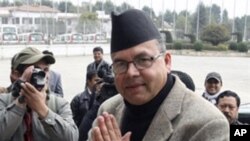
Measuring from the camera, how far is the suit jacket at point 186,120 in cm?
135

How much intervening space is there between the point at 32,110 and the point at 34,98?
0.48 feet

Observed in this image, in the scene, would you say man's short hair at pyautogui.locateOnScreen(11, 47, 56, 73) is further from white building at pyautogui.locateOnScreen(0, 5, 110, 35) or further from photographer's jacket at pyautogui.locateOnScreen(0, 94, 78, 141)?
white building at pyautogui.locateOnScreen(0, 5, 110, 35)

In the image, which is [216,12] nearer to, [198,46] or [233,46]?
[233,46]

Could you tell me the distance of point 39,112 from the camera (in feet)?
7.24

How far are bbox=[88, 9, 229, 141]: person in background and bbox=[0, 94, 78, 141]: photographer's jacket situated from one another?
2.72 ft

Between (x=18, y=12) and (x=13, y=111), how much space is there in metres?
42.8

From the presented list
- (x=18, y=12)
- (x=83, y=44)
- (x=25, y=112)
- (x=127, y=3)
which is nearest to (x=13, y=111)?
(x=25, y=112)

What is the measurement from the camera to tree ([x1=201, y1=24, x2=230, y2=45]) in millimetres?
35844

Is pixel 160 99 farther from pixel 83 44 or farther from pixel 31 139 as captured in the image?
pixel 83 44

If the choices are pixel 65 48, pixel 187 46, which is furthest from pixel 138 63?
pixel 187 46

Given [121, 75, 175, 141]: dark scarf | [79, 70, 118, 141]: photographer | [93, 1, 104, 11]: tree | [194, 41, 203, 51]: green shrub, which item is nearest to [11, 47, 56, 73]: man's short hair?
[79, 70, 118, 141]: photographer

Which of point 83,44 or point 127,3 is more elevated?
point 127,3

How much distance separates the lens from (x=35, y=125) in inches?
91.6

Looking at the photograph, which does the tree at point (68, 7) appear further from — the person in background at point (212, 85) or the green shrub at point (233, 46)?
the person in background at point (212, 85)
